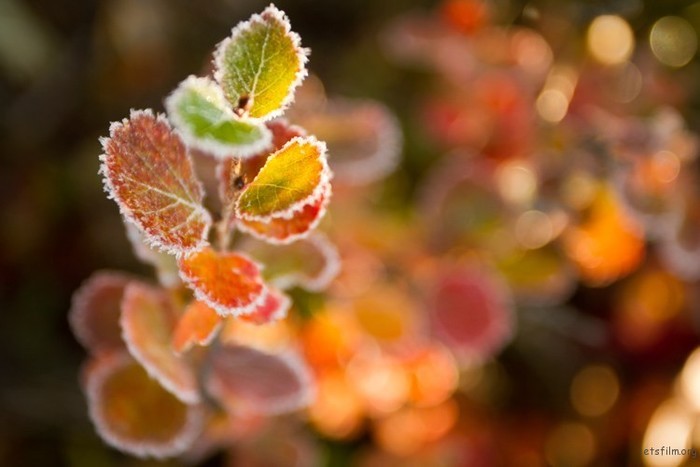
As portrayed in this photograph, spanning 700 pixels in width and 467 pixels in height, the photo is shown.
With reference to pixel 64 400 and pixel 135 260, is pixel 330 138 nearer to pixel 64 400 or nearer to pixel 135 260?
pixel 135 260

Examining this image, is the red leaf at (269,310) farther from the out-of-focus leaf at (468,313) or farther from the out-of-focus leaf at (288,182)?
the out-of-focus leaf at (468,313)

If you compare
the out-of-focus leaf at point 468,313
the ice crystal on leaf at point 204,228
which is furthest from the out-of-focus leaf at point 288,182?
the out-of-focus leaf at point 468,313

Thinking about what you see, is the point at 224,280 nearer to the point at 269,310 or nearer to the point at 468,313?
the point at 269,310

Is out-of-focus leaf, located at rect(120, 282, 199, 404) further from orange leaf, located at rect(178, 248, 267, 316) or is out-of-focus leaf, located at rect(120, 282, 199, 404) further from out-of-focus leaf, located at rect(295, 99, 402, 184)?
out-of-focus leaf, located at rect(295, 99, 402, 184)

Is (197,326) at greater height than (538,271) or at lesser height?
greater

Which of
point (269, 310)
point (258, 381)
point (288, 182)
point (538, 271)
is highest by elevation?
point (288, 182)

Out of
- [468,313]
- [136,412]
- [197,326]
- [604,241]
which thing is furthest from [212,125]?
[604,241]
